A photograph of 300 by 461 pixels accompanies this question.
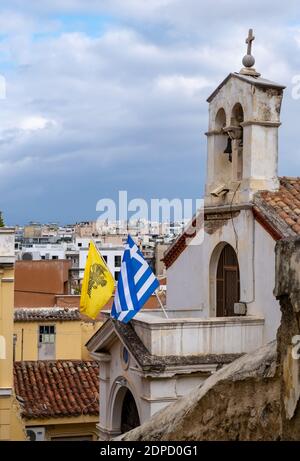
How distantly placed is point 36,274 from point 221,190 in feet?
69.5

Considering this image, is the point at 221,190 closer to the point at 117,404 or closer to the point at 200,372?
the point at 200,372

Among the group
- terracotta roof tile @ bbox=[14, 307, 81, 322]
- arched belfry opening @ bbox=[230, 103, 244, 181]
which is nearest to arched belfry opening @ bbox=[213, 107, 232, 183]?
arched belfry opening @ bbox=[230, 103, 244, 181]

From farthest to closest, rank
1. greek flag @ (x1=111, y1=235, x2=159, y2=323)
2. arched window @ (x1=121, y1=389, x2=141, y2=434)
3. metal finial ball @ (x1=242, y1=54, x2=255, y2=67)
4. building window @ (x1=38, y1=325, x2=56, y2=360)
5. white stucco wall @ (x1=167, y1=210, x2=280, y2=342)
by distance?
building window @ (x1=38, y1=325, x2=56, y2=360) → metal finial ball @ (x1=242, y1=54, x2=255, y2=67) → arched window @ (x1=121, y1=389, x2=141, y2=434) → greek flag @ (x1=111, y1=235, x2=159, y2=323) → white stucco wall @ (x1=167, y1=210, x2=280, y2=342)

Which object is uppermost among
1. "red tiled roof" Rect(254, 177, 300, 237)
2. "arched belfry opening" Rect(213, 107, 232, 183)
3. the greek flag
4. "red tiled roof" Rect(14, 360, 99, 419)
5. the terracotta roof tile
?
"arched belfry opening" Rect(213, 107, 232, 183)

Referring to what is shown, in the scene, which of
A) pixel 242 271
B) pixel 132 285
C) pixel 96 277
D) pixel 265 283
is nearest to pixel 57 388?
pixel 96 277

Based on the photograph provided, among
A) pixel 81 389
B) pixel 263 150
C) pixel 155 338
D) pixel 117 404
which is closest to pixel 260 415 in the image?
pixel 155 338

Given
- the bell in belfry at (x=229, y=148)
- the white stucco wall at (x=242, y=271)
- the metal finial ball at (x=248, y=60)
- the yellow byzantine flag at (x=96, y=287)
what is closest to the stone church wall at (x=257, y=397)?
the white stucco wall at (x=242, y=271)

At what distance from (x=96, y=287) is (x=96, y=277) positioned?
0.86 ft

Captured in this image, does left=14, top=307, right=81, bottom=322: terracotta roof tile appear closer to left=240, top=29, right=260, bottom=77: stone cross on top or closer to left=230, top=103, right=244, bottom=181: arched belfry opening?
left=230, top=103, right=244, bottom=181: arched belfry opening

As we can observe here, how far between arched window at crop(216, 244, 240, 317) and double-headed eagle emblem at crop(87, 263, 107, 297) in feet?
9.20

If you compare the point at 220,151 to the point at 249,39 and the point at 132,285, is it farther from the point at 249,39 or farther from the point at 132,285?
the point at 132,285

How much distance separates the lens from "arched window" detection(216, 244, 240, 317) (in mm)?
14106

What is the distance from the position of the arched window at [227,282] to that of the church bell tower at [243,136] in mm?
990

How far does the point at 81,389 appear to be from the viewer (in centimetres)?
2052
